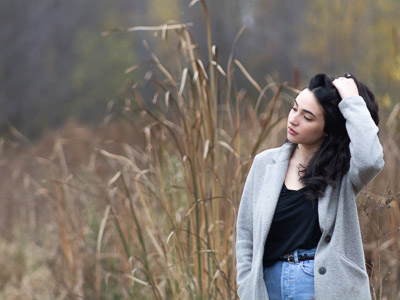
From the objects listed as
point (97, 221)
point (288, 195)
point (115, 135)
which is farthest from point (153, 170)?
point (115, 135)

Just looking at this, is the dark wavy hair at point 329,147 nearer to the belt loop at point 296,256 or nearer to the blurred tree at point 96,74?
the belt loop at point 296,256

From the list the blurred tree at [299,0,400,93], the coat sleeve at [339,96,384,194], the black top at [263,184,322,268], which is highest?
the coat sleeve at [339,96,384,194]

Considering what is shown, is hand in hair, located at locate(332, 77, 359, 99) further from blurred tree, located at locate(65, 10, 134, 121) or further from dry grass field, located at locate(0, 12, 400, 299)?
blurred tree, located at locate(65, 10, 134, 121)

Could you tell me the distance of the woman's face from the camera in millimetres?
1910

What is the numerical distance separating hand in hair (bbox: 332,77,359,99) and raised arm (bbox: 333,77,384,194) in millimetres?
10

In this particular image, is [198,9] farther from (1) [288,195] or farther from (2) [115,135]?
(1) [288,195]

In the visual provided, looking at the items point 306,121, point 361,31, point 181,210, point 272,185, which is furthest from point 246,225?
point 361,31

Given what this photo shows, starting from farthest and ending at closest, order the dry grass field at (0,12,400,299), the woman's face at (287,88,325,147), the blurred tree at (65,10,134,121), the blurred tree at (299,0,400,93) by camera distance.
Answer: the blurred tree at (65,10,134,121) < the blurred tree at (299,0,400,93) < the dry grass field at (0,12,400,299) < the woman's face at (287,88,325,147)

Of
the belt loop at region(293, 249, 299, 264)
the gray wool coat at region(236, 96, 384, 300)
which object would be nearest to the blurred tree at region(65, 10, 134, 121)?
the gray wool coat at region(236, 96, 384, 300)

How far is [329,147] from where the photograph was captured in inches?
76.3

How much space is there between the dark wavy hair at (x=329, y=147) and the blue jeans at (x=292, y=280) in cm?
20

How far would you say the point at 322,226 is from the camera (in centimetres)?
185

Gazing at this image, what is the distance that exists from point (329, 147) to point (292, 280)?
1.35 ft

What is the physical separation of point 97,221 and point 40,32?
11266 mm
